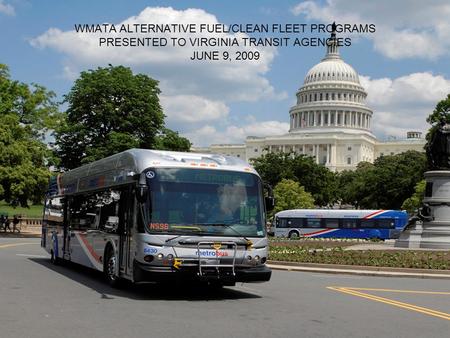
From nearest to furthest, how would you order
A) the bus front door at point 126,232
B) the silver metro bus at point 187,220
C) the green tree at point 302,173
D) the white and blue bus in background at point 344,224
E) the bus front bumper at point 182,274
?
the bus front bumper at point 182,274 < the silver metro bus at point 187,220 < the bus front door at point 126,232 < the white and blue bus in background at point 344,224 < the green tree at point 302,173

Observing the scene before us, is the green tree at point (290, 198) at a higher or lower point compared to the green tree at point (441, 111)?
lower

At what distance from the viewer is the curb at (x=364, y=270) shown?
70.1 feet

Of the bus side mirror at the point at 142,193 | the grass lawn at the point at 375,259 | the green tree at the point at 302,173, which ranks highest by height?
the green tree at the point at 302,173

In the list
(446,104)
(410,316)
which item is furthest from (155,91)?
(410,316)

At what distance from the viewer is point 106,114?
2066 inches

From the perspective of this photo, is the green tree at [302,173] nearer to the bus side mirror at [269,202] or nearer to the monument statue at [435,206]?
the monument statue at [435,206]

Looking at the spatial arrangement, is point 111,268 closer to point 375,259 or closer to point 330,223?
point 375,259

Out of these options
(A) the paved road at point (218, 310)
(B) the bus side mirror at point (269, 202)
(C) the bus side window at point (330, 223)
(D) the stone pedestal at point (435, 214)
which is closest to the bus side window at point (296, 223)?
(C) the bus side window at point (330, 223)

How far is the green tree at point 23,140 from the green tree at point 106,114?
185 centimetres

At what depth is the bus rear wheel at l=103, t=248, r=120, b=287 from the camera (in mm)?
15672

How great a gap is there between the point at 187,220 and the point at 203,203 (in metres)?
0.49

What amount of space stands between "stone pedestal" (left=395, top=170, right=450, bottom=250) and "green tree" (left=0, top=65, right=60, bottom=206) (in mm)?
24716

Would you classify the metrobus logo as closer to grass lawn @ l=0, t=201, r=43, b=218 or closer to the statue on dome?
the statue on dome

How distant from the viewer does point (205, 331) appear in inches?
395
